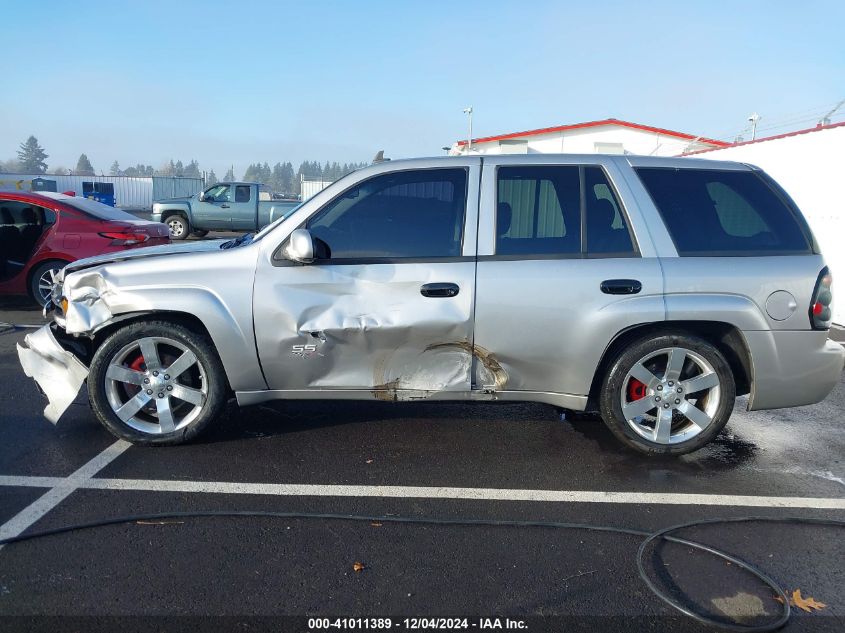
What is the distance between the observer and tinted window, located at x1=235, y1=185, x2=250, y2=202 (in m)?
22.0

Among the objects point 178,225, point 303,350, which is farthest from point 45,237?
point 178,225

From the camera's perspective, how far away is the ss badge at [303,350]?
4.11 m

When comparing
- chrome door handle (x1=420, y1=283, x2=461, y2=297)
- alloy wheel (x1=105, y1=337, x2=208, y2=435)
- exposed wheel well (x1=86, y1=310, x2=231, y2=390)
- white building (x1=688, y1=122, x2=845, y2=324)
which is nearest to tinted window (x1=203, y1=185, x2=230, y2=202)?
white building (x1=688, y1=122, x2=845, y2=324)

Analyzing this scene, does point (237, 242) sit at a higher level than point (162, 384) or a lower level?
higher

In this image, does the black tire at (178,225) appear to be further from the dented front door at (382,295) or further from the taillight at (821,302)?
the taillight at (821,302)

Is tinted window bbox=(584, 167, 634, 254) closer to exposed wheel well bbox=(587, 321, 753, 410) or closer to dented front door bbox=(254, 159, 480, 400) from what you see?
exposed wheel well bbox=(587, 321, 753, 410)

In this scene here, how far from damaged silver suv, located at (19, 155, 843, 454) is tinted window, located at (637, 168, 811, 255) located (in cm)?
1

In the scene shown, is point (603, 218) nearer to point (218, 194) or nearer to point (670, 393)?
point (670, 393)

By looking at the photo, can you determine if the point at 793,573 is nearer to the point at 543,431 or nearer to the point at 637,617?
the point at 637,617

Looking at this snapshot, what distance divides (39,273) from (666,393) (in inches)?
307

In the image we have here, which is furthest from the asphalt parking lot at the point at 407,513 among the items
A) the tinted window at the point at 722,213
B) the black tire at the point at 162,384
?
the tinted window at the point at 722,213

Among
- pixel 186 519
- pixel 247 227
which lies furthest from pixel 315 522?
pixel 247 227

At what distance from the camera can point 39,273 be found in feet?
28.1

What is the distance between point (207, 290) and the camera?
411 centimetres
